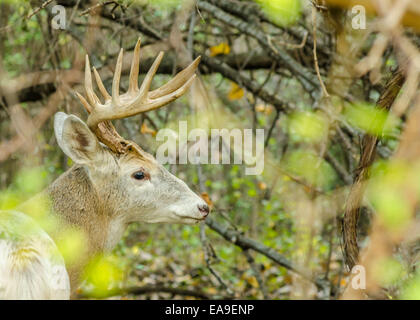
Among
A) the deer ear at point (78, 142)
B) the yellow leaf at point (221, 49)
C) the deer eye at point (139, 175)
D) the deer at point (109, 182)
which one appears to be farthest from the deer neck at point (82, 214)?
the yellow leaf at point (221, 49)

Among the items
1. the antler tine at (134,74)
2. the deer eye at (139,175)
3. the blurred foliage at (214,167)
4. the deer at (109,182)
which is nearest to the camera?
the antler tine at (134,74)

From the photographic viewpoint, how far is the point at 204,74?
22.0 ft

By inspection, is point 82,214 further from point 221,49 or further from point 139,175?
point 221,49

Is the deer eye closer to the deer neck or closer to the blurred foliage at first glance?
the deer neck

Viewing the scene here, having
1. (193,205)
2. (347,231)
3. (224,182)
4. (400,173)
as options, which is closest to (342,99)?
(193,205)

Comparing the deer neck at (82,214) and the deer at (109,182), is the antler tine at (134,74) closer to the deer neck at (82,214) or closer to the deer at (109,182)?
the deer at (109,182)

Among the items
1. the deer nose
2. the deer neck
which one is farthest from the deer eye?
the deer nose

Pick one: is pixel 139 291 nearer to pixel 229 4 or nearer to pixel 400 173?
pixel 229 4

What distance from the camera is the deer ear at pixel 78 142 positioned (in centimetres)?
385

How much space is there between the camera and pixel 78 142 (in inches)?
155

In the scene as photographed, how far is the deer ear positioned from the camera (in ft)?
12.6

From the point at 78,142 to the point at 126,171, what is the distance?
0.35 metres
